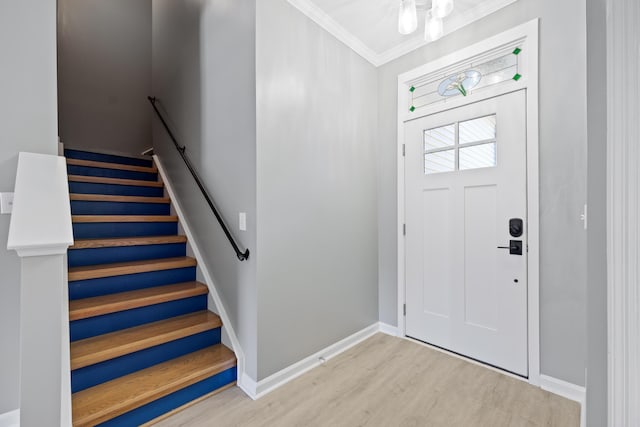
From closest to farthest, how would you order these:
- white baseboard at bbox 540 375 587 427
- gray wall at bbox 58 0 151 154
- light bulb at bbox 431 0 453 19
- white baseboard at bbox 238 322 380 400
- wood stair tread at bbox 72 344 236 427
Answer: wood stair tread at bbox 72 344 236 427 < light bulb at bbox 431 0 453 19 < white baseboard at bbox 540 375 587 427 < white baseboard at bbox 238 322 380 400 < gray wall at bbox 58 0 151 154

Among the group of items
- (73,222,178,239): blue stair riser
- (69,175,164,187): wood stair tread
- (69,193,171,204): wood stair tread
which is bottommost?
(73,222,178,239): blue stair riser

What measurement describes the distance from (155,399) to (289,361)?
0.87 metres

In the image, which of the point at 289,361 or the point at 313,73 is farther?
the point at 313,73

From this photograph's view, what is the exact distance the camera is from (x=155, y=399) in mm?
1579

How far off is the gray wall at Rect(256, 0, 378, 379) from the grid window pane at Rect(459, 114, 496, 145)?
0.87m

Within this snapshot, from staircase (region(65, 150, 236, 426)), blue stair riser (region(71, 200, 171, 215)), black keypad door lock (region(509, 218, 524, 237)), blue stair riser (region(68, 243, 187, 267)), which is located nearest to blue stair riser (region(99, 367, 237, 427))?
staircase (region(65, 150, 236, 426))

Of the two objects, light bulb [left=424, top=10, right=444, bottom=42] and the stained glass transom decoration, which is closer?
light bulb [left=424, top=10, right=444, bottom=42]

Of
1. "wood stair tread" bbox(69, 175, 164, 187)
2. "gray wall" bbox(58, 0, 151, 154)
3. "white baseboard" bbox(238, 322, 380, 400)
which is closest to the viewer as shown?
"white baseboard" bbox(238, 322, 380, 400)

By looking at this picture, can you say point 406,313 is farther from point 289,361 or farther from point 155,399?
point 155,399

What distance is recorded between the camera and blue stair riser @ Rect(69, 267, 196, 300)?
6.28 ft
